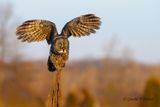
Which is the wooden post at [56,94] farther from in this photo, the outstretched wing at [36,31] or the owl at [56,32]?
the outstretched wing at [36,31]

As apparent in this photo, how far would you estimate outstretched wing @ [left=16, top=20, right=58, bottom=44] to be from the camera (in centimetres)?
552

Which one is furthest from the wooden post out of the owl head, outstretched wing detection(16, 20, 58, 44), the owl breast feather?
outstretched wing detection(16, 20, 58, 44)

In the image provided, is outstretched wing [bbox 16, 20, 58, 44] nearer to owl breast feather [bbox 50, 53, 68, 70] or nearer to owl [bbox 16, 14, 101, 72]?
owl [bbox 16, 14, 101, 72]

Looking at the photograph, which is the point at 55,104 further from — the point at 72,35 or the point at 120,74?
the point at 120,74

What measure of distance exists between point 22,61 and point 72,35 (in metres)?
33.6

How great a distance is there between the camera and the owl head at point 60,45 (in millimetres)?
5496

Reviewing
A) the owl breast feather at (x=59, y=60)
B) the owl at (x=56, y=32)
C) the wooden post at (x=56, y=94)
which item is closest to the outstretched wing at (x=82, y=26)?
the owl at (x=56, y=32)

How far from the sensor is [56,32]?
5617 millimetres

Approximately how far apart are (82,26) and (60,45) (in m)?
0.26

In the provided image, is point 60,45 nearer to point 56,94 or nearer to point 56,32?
point 56,32

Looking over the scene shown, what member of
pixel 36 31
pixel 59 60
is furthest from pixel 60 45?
pixel 36 31

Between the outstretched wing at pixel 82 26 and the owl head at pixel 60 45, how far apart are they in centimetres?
9

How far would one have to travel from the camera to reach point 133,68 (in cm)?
7406

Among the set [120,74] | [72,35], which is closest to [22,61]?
[120,74]
